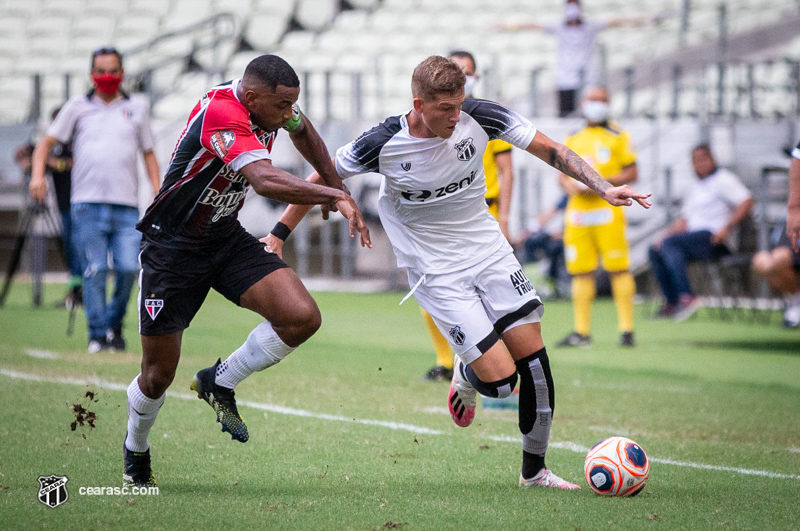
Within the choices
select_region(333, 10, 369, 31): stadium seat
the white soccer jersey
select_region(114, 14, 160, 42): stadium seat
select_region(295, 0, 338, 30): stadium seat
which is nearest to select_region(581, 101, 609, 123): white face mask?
Result: the white soccer jersey

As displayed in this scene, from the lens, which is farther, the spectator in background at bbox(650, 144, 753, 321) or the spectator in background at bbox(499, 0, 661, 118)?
the spectator in background at bbox(499, 0, 661, 118)

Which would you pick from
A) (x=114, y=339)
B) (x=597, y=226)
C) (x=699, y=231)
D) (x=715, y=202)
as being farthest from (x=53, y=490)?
(x=715, y=202)

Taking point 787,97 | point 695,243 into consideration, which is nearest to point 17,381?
point 695,243

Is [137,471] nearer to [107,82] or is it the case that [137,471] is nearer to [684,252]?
[107,82]

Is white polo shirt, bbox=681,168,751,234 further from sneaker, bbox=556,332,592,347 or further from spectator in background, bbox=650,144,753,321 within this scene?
sneaker, bbox=556,332,592,347

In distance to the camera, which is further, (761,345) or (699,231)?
(699,231)

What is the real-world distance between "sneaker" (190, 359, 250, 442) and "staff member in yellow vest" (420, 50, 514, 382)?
3146 mm

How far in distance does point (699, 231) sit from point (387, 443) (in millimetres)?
7499

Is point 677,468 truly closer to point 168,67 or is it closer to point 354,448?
point 354,448

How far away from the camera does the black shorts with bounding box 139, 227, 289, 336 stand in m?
4.67

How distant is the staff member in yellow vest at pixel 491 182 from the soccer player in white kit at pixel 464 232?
7.89 feet

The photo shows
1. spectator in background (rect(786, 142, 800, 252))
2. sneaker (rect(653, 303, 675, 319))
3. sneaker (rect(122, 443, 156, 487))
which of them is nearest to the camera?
sneaker (rect(122, 443, 156, 487))

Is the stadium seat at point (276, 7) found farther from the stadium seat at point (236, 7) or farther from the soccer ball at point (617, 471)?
the soccer ball at point (617, 471)

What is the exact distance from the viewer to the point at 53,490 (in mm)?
4488
